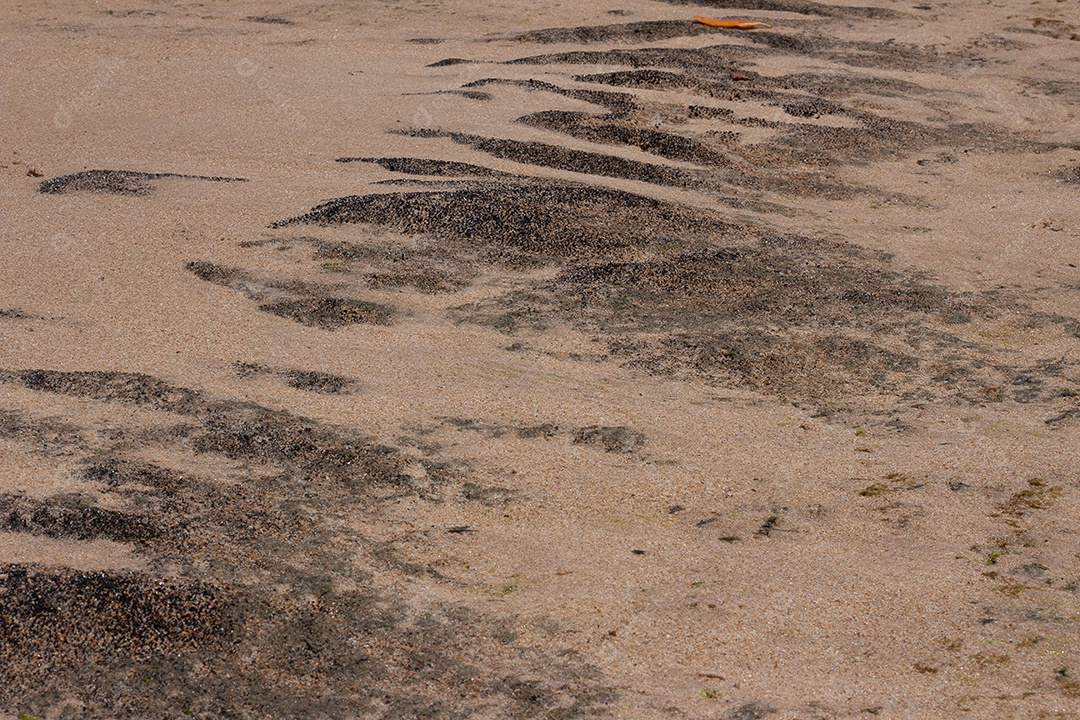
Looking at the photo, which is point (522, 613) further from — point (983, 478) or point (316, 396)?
point (983, 478)

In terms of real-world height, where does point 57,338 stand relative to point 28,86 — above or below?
below

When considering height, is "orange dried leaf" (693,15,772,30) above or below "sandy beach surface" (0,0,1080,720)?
above

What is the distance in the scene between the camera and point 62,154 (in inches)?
235

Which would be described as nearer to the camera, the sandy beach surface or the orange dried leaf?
the sandy beach surface

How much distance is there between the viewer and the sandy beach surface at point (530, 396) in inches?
100

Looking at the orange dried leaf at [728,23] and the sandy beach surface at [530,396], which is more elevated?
the orange dried leaf at [728,23]

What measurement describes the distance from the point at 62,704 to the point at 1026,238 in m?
4.89

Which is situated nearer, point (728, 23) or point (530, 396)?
point (530, 396)

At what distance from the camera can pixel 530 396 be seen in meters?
3.84

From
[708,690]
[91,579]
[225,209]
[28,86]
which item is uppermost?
[28,86]

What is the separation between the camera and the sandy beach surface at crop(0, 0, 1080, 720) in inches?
100

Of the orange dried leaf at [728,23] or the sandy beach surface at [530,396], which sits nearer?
the sandy beach surface at [530,396]

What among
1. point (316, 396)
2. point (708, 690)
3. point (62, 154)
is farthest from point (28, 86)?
point (708, 690)

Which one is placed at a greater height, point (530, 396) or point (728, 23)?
point (728, 23)
